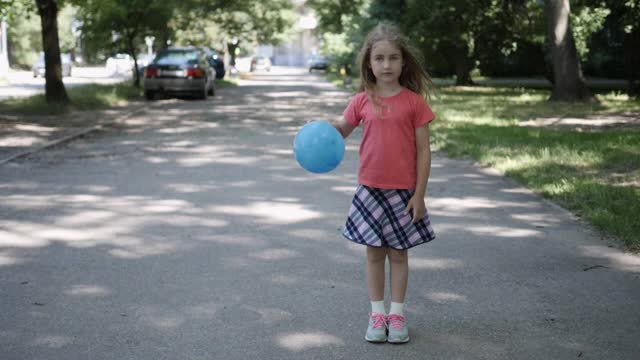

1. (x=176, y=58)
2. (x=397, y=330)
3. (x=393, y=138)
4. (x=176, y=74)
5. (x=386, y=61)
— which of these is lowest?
(x=397, y=330)

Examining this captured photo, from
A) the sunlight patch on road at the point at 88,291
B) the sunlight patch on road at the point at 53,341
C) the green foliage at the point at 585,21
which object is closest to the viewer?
the sunlight patch on road at the point at 53,341

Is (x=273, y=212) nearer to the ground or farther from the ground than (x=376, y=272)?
nearer to the ground

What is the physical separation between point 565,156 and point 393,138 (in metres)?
7.24

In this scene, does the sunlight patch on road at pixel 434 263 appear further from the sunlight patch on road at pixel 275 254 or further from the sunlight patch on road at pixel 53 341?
the sunlight patch on road at pixel 53 341

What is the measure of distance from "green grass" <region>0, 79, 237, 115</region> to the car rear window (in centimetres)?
145

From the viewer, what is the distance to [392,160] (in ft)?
13.6

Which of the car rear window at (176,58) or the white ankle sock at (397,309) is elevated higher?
the car rear window at (176,58)

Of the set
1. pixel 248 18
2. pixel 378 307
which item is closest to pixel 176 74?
pixel 378 307

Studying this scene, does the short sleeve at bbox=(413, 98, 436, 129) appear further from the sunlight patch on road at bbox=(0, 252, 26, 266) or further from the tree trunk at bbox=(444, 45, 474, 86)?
the tree trunk at bbox=(444, 45, 474, 86)

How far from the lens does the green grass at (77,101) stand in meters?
19.5

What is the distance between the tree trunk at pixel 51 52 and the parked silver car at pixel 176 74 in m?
5.46

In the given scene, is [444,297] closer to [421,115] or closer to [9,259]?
[421,115]

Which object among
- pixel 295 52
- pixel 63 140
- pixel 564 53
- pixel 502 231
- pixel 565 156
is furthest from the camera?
pixel 295 52

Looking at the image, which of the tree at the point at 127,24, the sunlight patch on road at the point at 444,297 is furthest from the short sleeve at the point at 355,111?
the tree at the point at 127,24
